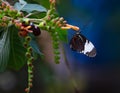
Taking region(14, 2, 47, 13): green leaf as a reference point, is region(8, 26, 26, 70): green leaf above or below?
below

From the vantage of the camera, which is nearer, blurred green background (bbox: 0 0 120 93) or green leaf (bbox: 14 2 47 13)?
green leaf (bbox: 14 2 47 13)

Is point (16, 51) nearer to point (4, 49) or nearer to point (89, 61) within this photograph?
point (4, 49)

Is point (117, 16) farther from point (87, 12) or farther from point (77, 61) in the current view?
point (77, 61)

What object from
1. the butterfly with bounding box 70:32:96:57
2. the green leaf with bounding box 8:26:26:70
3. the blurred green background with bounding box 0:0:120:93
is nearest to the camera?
the butterfly with bounding box 70:32:96:57

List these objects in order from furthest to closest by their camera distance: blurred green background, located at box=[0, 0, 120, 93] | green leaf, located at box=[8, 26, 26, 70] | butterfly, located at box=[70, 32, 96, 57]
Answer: blurred green background, located at box=[0, 0, 120, 93], green leaf, located at box=[8, 26, 26, 70], butterfly, located at box=[70, 32, 96, 57]

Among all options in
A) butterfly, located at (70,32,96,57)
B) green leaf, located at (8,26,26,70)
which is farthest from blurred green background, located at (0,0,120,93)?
butterfly, located at (70,32,96,57)

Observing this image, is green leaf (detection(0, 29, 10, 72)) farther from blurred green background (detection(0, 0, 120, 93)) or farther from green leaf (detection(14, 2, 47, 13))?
blurred green background (detection(0, 0, 120, 93))

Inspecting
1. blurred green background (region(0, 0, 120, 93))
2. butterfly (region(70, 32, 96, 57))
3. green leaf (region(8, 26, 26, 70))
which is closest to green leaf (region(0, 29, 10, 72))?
green leaf (region(8, 26, 26, 70))

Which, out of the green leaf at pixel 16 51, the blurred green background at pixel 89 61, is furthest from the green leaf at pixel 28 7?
the blurred green background at pixel 89 61

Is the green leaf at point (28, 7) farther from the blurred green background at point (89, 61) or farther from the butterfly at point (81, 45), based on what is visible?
the blurred green background at point (89, 61)

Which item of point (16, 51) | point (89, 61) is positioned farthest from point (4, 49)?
point (89, 61)
